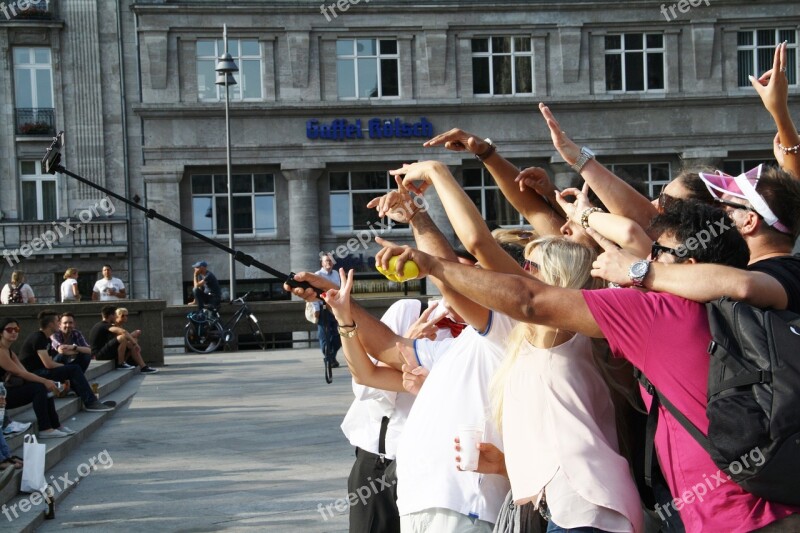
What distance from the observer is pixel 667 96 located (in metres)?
38.0

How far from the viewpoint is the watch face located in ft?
10.4

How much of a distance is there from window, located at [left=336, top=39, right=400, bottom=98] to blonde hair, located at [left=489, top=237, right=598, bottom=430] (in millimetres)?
34149

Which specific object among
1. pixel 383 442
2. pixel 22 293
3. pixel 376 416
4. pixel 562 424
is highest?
pixel 562 424

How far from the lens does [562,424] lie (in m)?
3.56

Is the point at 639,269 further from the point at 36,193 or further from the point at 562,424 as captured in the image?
the point at 36,193

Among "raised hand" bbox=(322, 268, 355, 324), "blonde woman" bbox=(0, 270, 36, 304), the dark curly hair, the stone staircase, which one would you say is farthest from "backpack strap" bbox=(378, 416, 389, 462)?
"blonde woman" bbox=(0, 270, 36, 304)

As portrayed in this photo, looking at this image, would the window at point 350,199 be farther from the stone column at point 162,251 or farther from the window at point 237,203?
the stone column at point 162,251

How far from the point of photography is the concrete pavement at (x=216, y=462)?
8281 millimetres

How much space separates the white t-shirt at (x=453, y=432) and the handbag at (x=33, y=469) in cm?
564

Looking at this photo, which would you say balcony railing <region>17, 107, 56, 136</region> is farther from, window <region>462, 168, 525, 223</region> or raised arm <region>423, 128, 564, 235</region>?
raised arm <region>423, 128, 564, 235</region>

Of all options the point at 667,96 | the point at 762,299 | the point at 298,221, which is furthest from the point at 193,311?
the point at 762,299

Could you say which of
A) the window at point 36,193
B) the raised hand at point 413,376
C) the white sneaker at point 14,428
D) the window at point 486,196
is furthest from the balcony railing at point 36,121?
the raised hand at point 413,376

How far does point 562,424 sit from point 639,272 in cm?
65

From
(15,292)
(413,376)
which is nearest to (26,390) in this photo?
(413,376)
